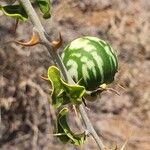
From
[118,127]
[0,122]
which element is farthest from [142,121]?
[0,122]

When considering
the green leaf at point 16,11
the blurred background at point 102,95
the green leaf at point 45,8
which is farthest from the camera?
the blurred background at point 102,95

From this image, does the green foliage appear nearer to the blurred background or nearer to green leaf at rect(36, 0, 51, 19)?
green leaf at rect(36, 0, 51, 19)

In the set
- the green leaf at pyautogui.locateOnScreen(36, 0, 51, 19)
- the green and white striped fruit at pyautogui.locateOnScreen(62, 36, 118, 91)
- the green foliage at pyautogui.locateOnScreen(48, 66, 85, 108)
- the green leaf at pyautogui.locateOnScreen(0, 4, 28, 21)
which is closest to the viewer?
the green foliage at pyautogui.locateOnScreen(48, 66, 85, 108)

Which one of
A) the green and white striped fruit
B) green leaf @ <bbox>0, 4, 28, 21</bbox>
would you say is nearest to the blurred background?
the green and white striped fruit

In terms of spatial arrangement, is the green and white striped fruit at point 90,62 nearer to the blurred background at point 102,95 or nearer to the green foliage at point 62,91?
the green foliage at point 62,91

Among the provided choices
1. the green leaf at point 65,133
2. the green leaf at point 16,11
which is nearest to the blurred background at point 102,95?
the green leaf at point 65,133

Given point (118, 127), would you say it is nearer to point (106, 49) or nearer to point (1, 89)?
point (1, 89)
